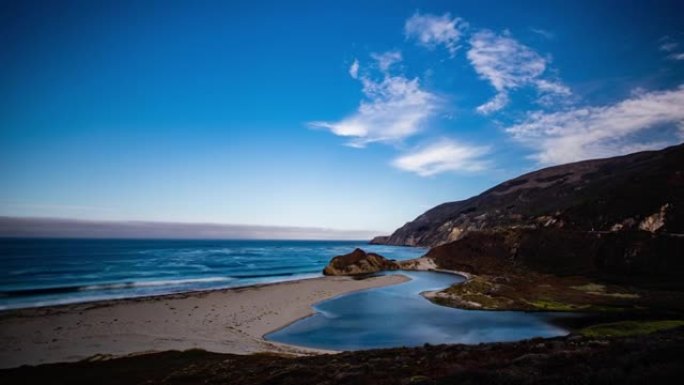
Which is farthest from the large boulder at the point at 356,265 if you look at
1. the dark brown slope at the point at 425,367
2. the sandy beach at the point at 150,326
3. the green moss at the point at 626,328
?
the dark brown slope at the point at 425,367

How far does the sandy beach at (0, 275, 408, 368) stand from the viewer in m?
27.4

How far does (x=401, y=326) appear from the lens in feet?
116

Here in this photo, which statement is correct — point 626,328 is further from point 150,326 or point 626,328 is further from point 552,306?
point 150,326

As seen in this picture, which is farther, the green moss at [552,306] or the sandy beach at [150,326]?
the green moss at [552,306]

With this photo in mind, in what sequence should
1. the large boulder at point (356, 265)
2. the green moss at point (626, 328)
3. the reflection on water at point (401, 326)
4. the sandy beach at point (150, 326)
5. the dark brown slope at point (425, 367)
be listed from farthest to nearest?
the large boulder at point (356, 265), the reflection on water at point (401, 326), the green moss at point (626, 328), the sandy beach at point (150, 326), the dark brown slope at point (425, 367)

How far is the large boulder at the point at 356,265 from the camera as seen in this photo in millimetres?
84438

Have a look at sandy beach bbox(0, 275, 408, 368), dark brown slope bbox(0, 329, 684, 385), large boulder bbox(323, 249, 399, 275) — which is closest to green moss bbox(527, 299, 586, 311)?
dark brown slope bbox(0, 329, 684, 385)

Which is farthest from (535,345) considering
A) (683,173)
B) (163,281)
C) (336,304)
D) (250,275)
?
(683,173)

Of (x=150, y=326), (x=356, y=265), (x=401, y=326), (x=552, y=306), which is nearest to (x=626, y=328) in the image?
(x=552, y=306)

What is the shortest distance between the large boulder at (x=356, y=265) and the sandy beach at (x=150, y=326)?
1229 inches

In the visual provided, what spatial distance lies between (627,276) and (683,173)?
38.3m

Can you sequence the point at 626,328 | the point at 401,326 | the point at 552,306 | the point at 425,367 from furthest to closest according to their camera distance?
1. the point at 552,306
2. the point at 401,326
3. the point at 626,328
4. the point at 425,367

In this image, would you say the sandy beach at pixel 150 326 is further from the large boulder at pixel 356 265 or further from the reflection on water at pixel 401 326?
the large boulder at pixel 356 265

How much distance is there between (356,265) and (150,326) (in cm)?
5613
